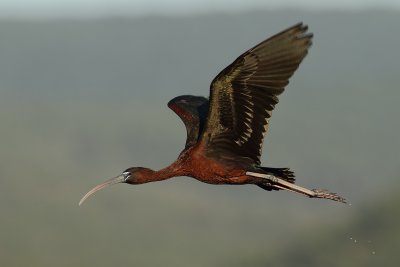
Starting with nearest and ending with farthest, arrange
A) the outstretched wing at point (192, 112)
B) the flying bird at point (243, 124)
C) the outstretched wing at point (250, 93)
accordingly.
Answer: the outstretched wing at point (250, 93), the flying bird at point (243, 124), the outstretched wing at point (192, 112)

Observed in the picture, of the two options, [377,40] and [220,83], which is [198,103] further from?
[377,40]

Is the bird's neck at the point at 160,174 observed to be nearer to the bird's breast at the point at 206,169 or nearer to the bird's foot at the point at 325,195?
the bird's breast at the point at 206,169

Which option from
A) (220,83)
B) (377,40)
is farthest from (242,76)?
(377,40)

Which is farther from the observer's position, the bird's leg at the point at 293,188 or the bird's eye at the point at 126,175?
the bird's eye at the point at 126,175

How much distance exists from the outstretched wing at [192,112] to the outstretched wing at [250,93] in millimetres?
912

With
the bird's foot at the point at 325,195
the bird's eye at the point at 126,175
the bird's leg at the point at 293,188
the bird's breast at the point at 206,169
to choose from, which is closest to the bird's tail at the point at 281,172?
the bird's leg at the point at 293,188

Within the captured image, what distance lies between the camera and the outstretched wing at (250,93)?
21.2m

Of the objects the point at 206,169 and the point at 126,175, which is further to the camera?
the point at 126,175

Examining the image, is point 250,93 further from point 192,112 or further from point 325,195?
point 192,112

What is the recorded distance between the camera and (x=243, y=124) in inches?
893

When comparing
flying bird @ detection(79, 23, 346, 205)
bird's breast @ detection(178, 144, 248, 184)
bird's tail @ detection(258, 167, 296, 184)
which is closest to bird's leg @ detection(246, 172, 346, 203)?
flying bird @ detection(79, 23, 346, 205)

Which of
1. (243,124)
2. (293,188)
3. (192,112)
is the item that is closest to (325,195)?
(293,188)

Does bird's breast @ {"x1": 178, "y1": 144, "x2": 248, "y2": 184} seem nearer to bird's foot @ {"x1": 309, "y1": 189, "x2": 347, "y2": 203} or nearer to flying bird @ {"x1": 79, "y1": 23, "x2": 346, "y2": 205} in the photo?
flying bird @ {"x1": 79, "y1": 23, "x2": 346, "y2": 205}

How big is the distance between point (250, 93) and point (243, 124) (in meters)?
0.76
